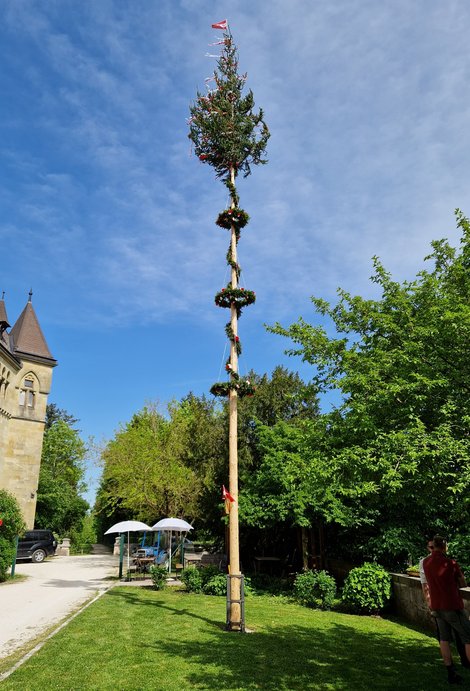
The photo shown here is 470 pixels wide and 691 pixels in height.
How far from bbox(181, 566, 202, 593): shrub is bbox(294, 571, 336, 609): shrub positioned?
3.46 m

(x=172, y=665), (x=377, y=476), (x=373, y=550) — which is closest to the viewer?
(x=172, y=665)

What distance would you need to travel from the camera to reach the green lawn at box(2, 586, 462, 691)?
662 centimetres

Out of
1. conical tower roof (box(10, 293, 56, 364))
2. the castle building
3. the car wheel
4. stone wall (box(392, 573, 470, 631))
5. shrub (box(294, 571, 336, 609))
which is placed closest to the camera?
stone wall (box(392, 573, 470, 631))

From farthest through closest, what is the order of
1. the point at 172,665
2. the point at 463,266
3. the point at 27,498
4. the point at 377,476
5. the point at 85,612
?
the point at 27,498 → the point at 85,612 → the point at 463,266 → the point at 377,476 → the point at 172,665

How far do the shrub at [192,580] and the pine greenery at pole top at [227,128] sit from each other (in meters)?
12.5

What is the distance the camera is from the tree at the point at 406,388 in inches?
295

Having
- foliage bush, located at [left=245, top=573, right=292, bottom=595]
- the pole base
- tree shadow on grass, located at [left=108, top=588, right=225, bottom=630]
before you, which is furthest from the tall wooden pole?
foliage bush, located at [left=245, top=573, right=292, bottom=595]

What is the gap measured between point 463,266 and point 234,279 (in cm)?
539

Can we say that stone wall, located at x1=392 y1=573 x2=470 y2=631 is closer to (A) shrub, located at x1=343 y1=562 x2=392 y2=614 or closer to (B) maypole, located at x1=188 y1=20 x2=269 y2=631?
(A) shrub, located at x1=343 y1=562 x2=392 y2=614

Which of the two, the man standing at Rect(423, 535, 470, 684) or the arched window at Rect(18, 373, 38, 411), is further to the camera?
the arched window at Rect(18, 373, 38, 411)

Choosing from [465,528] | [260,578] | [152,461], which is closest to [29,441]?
[152,461]

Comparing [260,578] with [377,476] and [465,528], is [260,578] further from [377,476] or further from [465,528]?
[377,476]

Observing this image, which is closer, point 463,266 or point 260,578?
point 463,266

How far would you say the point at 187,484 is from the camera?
87.0 feet
